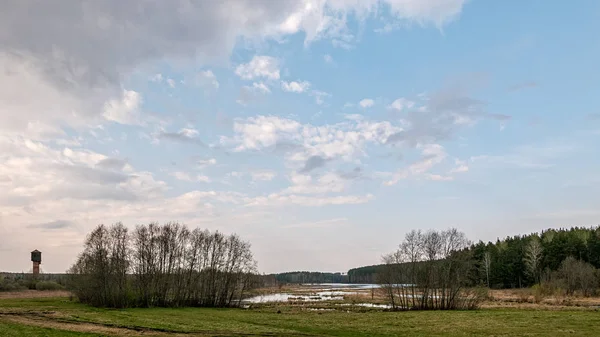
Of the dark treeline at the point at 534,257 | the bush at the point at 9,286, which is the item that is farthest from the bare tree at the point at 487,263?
the bush at the point at 9,286

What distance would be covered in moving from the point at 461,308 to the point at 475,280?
9.79 meters

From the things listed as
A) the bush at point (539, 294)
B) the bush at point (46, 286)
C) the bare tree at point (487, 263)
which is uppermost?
the bare tree at point (487, 263)

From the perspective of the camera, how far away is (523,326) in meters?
37.1

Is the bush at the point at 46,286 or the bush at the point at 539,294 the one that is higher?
the bush at the point at 539,294

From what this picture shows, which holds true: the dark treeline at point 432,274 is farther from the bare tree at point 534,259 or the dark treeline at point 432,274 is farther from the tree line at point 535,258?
the bare tree at point 534,259

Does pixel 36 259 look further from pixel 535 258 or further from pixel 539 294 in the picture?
pixel 535 258

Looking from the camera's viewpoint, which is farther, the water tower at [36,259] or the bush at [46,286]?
the water tower at [36,259]

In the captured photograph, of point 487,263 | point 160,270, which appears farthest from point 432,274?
point 487,263

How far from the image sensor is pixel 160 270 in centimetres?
7512

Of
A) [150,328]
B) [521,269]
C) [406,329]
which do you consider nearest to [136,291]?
[150,328]

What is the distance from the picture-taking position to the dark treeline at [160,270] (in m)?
69.8

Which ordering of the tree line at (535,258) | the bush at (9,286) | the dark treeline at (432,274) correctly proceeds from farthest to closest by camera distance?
the tree line at (535,258)
the bush at (9,286)
the dark treeline at (432,274)

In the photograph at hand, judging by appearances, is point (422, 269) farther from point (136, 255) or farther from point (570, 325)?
point (136, 255)

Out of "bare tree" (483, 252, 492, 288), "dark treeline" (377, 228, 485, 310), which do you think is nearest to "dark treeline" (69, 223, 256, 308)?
"dark treeline" (377, 228, 485, 310)
